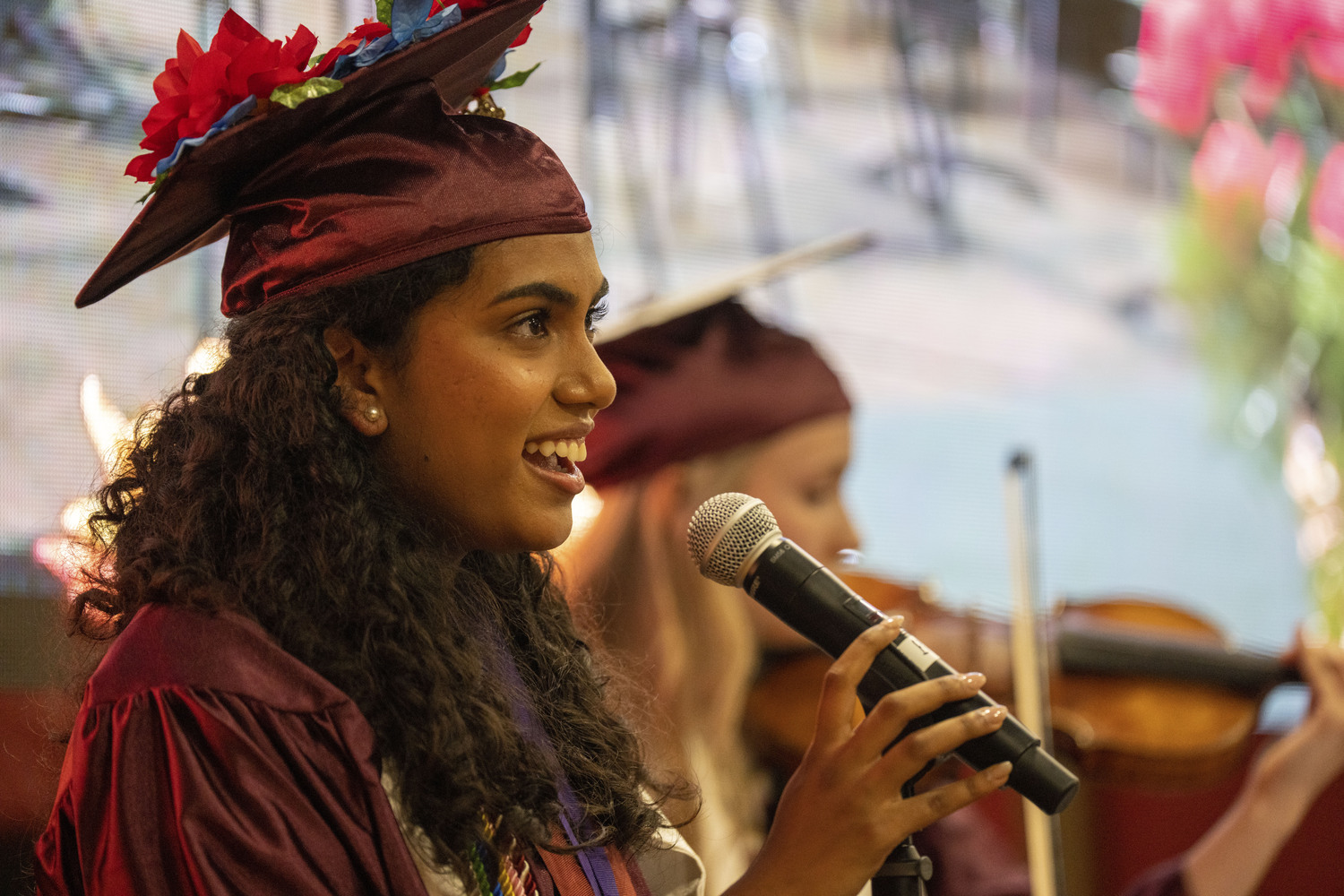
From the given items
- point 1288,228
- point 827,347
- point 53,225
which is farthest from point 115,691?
point 1288,228

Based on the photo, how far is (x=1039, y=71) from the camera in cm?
332

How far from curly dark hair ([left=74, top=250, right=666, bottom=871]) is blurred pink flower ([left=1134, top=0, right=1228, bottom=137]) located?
2.76 metres

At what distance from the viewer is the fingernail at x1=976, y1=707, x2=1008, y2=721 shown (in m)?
1.11

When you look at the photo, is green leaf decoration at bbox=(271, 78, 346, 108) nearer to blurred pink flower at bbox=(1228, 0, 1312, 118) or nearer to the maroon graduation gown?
the maroon graduation gown

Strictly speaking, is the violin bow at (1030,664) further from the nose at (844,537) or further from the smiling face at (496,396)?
the smiling face at (496,396)

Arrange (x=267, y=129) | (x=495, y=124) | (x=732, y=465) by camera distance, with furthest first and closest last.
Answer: (x=732, y=465) < (x=495, y=124) < (x=267, y=129)

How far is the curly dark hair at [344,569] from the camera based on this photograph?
1105mm

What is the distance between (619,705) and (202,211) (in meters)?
0.68

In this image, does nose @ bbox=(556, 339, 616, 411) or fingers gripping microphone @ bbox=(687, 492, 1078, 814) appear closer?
fingers gripping microphone @ bbox=(687, 492, 1078, 814)

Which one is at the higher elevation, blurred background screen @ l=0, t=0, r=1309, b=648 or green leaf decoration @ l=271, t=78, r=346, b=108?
green leaf decoration @ l=271, t=78, r=346, b=108

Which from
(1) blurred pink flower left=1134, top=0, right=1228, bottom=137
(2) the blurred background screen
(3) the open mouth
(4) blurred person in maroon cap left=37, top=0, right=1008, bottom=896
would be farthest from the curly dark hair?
(1) blurred pink flower left=1134, top=0, right=1228, bottom=137

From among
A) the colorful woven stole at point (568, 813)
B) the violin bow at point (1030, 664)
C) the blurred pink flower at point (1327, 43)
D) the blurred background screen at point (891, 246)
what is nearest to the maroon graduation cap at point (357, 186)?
the colorful woven stole at point (568, 813)

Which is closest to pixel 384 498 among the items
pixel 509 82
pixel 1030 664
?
pixel 509 82

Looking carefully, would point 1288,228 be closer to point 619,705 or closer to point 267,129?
point 619,705
